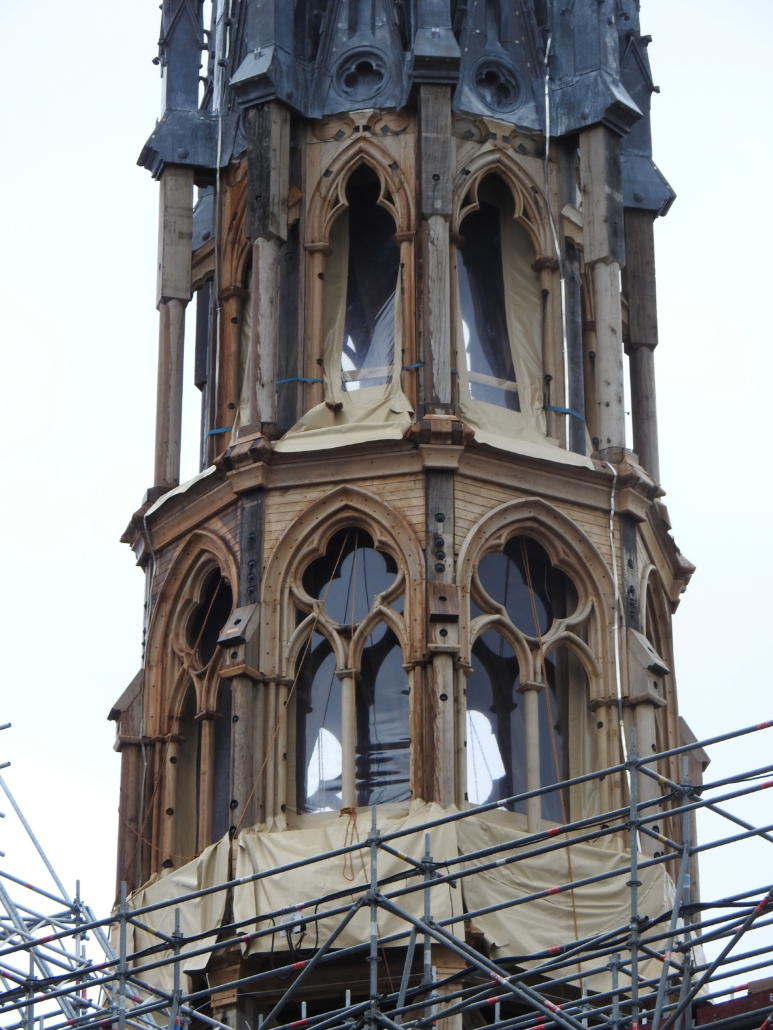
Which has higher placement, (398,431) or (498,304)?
(498,304)

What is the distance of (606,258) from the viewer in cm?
4200

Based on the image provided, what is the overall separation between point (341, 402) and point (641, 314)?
5.70 metres

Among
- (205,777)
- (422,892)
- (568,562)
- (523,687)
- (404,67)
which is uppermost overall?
(404,67)

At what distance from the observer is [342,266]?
1663 inches

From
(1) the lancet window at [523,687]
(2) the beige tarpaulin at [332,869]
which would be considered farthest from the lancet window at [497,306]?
(2) the beige tarpaulin at [332,869]

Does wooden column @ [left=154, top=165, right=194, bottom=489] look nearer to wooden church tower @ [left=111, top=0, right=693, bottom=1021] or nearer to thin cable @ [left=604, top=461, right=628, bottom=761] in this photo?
wooden church tower @ [left=111, top=0, right=693, bottom=1021]

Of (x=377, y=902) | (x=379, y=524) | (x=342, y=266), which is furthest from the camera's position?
(x=342, y=266)

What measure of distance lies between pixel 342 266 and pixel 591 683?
22.8ft

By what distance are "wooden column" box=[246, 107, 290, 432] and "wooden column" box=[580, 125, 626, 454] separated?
13.5 ft

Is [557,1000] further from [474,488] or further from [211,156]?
[211,156]

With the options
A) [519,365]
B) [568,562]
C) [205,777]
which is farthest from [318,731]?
[519,365]

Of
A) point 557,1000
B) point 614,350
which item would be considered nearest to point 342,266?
point 614,350

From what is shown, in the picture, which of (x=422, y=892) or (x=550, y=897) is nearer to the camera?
(x=422, y=892)

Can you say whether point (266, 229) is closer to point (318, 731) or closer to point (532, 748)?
point (318, 731)
